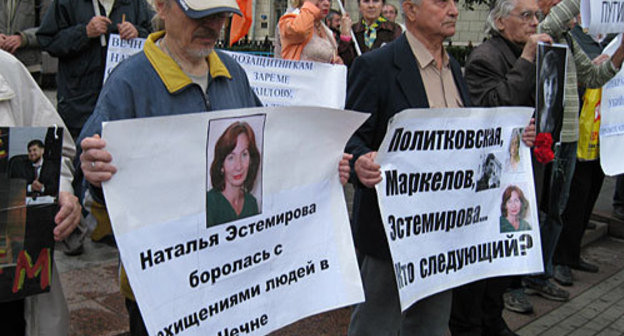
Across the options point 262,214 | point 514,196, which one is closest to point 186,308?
point 262,214

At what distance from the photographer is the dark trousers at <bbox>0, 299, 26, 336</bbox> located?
1995mm

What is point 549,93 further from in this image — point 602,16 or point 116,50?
point 116,50

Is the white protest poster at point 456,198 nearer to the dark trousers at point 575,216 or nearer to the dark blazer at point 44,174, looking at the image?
the dark blazer at point 44,174

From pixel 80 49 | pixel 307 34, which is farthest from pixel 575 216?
pixel 80 49

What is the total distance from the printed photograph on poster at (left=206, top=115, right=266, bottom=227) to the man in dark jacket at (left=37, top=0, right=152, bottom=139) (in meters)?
2.93

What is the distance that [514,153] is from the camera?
3.16 m

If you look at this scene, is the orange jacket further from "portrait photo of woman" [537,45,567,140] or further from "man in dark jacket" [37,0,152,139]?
"portrait photo of woman" [537,45,567,140]

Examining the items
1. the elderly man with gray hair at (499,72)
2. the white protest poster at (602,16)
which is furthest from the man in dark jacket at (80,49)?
the white protest poster at (602,16)

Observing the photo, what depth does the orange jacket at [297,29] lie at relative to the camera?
205 inches

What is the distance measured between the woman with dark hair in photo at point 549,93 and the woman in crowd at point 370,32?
10.7 feet

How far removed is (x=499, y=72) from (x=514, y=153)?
1.91 feet

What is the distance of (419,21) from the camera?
9.41 feet

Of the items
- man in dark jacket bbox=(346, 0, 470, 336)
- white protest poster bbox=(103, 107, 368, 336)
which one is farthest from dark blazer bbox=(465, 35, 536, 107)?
white protest poster bbox=(103, 107, 368, 336)

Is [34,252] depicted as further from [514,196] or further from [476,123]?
[514,196]
